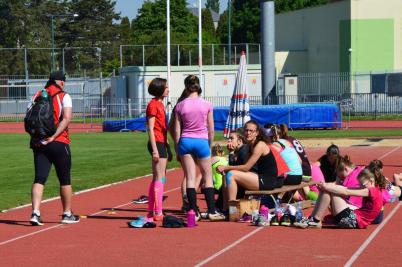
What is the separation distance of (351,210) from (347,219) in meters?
0.15

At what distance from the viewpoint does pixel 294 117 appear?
46.1 metres

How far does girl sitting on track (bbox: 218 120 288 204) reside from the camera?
1283cm

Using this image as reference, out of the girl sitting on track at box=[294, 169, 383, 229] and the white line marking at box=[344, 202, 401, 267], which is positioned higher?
the girl sitting on track at box=[294, 169, 383, 229]

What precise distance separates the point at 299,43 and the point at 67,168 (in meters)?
65.6

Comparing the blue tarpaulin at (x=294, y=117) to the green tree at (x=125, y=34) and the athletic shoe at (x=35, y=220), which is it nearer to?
the athletic shoe at (x=35, y=220)

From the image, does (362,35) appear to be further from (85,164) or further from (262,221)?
(262,221)

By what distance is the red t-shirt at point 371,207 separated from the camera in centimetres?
1184

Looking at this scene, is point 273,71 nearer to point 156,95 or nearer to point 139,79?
point 139,79

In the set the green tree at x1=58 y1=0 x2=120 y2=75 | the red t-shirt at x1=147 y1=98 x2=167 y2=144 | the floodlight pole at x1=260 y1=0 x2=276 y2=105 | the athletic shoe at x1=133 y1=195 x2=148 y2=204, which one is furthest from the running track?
the green tree at x1=58 y1=0 x2=120 y2=75

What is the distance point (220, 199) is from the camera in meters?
13.8

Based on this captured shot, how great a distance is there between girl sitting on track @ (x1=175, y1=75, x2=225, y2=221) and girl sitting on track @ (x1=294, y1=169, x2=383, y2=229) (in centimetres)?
150

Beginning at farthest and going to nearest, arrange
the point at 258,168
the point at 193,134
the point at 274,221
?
1. the point at 258,168
2. the point at 193,134
3. the point at 274,221

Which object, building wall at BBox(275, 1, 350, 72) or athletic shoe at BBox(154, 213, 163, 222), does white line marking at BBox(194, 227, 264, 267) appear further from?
building wall at BBox(275, 1, 350, 72)

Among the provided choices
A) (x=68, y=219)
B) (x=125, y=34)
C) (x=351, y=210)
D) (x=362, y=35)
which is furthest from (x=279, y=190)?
(x=125, y=34)
